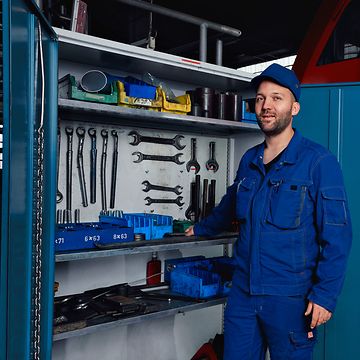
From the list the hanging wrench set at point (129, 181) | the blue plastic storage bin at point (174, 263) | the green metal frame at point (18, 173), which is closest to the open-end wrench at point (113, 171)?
the hanging wrench set at point (129, 181)

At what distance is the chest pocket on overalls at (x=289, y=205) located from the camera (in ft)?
5.82

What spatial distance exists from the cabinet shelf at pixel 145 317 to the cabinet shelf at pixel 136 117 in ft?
3.15

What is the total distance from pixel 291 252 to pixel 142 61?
1168mm

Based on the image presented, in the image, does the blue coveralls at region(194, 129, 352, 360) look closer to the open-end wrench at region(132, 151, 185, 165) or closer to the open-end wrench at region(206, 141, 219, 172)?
the open-end wrench at region(132, 151, 185, 165)

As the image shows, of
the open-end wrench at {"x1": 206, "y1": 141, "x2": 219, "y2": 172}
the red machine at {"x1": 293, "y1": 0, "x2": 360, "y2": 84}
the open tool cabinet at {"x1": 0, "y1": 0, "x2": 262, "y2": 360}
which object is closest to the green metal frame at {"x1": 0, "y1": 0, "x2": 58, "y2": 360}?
the open tool cabinet at {"x1": 0, "y1": 0, "x2": 262, "y2": 360}

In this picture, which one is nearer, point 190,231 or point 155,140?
point 190,231

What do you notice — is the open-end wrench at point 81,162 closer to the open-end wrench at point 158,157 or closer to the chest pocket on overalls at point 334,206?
the open-end wrench at point 158,157

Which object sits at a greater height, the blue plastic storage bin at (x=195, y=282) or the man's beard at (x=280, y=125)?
the man's beard at (x=280, y=125)

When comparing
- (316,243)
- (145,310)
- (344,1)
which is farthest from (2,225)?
(344,1)

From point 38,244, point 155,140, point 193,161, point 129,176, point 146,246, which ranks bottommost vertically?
point 146,246

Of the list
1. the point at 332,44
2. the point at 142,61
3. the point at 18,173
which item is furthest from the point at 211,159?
the point at 18,173

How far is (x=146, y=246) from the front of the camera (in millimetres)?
1997

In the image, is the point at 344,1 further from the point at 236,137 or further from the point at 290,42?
the point at 290,42

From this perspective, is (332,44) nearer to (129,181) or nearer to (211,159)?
(211,159)
